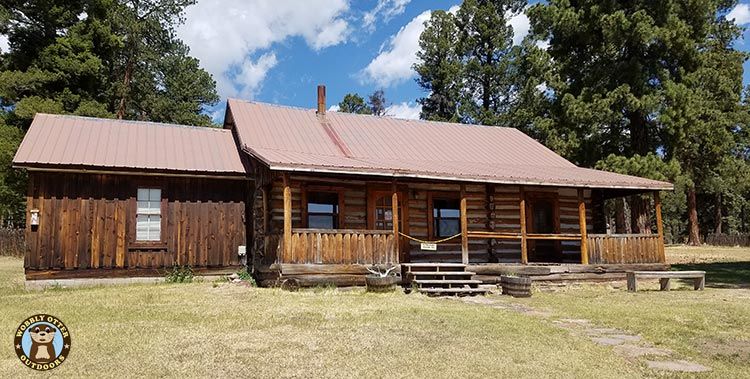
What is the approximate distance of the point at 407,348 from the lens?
7.37 m

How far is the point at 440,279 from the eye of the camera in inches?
569

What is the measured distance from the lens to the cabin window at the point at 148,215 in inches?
633

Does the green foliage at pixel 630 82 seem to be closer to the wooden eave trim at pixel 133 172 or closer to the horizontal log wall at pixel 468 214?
the horizontal log wall at pixel 468 214

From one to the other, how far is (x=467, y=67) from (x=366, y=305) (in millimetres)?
28565

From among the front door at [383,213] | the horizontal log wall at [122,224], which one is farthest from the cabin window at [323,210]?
the horizontal log wall at [122,224]

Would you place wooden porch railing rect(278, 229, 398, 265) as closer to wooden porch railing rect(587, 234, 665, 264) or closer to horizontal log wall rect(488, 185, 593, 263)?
horizontal log wall rect(488, 185, 593, 263)

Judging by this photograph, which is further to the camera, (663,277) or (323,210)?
(323,210)

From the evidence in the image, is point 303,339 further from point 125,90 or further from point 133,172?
point 125,90

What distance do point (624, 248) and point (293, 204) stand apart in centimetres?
1028

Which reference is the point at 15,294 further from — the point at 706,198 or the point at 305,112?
the point at 706,198

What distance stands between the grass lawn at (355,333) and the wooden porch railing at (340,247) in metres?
0.93

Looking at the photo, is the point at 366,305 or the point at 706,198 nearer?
the point at 366,305

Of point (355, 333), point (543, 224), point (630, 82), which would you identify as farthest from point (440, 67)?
point (355, 333)

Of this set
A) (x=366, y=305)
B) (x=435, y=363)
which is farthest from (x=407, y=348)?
(x=366, y=305)
